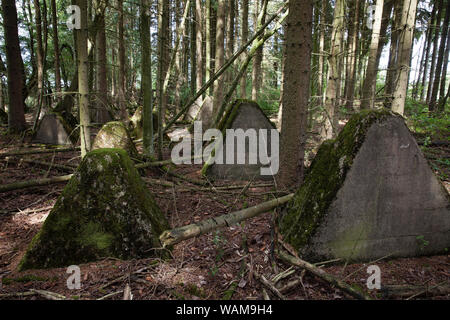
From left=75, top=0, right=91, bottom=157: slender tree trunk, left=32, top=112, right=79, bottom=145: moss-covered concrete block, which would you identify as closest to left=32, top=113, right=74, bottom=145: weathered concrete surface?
left=32, top=112, right=79, bottom=145: moss-covered concrete block

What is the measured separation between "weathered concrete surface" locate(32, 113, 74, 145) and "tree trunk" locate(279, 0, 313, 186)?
8033mm

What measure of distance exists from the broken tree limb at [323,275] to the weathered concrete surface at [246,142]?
9.85ft

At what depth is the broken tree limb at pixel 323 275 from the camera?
7.47ft

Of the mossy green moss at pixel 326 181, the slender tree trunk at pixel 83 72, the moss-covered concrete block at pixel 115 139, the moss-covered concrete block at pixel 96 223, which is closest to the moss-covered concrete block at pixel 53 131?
the moss-covered concrete block at pixel 115 139

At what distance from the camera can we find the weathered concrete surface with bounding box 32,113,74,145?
30.1 ft

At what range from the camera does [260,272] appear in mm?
2809

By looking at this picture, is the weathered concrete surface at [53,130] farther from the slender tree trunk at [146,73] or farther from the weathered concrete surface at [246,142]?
the weathered concrete surface at [246,142]

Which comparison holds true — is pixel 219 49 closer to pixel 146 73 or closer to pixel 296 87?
pixel 146 73

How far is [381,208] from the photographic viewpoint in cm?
300

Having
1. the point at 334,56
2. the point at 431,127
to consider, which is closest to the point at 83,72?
the point at 334,56

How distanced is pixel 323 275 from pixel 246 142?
374cm

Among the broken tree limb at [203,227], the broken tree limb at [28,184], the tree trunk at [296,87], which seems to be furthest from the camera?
the broken tree limb at [28,184]
